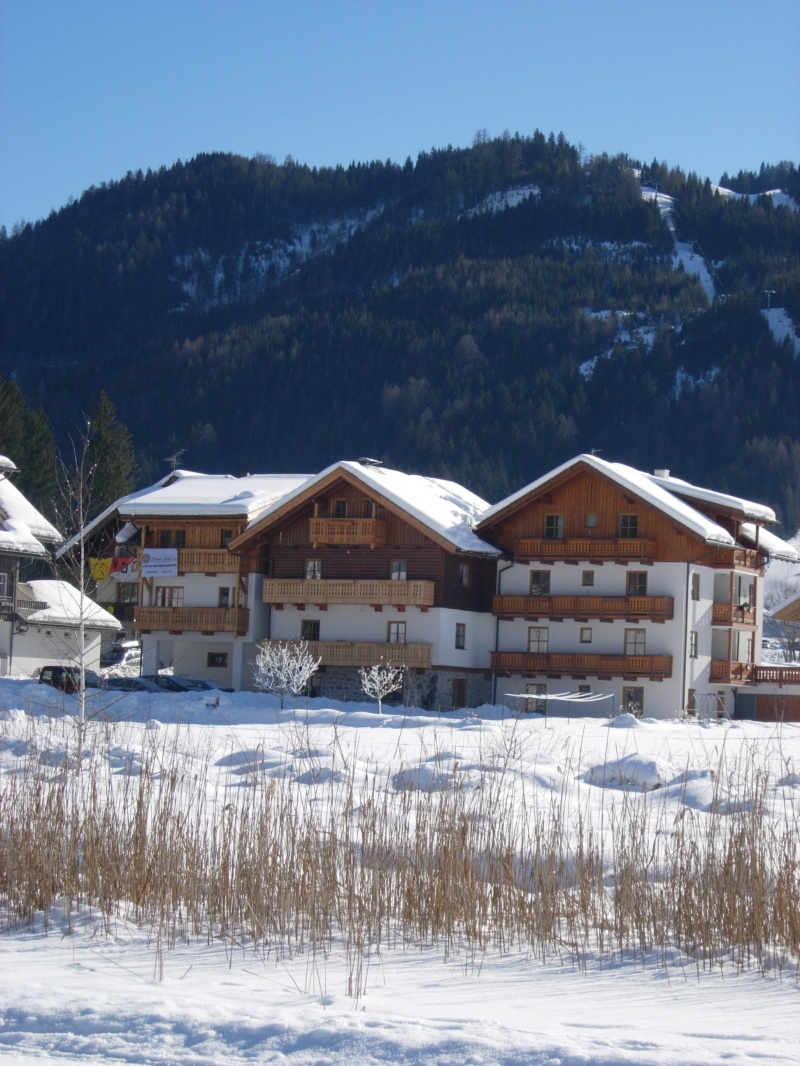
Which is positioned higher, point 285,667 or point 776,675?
point 776,675

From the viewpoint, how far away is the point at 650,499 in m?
46.1

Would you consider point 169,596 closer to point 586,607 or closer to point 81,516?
point 586,607

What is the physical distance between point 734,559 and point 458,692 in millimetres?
10869

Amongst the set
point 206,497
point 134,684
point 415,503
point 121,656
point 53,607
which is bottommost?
point 134,684

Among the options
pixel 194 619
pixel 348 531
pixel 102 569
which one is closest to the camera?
pixel 348 531

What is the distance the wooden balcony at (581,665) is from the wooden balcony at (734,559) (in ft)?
16.3

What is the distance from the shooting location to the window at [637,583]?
47.4 m

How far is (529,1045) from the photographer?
8.15 metres

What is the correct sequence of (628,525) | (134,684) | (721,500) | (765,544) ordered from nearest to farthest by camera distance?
1. (134,684)
2. (628,525)
3. (721,500)
4. (765,544)

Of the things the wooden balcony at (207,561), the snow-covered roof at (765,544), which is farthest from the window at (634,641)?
the wooden balcony at (207,561)

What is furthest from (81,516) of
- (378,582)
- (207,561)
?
(207,561)

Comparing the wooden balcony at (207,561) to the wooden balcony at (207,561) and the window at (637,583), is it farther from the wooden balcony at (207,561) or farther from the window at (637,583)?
the window at (637,583)

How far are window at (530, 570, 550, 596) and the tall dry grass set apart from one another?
1440 inches

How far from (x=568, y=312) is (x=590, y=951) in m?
193
